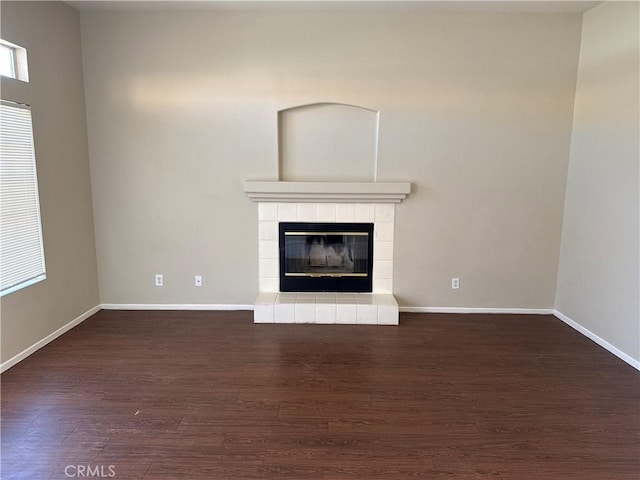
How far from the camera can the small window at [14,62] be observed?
2.84 meters

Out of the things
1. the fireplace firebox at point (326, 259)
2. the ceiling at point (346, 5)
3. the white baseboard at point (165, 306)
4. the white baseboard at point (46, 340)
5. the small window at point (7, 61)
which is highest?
Answer: the ceiling at point (346, 5)

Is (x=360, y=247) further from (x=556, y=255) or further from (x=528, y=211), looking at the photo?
(x=556, y=255)

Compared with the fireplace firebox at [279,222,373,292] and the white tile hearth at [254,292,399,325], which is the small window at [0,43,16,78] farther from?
the white tile hearth at [254,292,399,325]

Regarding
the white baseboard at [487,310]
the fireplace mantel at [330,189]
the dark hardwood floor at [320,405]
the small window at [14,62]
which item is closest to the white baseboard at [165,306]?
the dark hardwood floor at [320,405]

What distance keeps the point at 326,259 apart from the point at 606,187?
2.41 m

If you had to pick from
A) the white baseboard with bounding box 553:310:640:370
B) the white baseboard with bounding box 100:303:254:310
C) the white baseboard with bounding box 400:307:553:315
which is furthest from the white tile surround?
the white baseboard with bounding box 553:310:640:370

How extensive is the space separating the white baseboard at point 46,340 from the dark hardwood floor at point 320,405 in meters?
0.05

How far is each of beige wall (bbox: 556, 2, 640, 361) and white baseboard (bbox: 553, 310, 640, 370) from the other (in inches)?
1.3

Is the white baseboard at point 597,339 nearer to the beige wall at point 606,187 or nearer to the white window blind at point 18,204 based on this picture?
the beige wall at point 606,187

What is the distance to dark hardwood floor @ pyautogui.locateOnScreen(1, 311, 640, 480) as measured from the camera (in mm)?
1935

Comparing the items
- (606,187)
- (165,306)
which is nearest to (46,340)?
(165,306)

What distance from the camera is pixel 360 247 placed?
3.94m

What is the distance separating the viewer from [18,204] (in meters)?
2.87

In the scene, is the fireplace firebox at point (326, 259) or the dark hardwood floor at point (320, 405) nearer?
the dark hardwood floor at point (320, 405)
